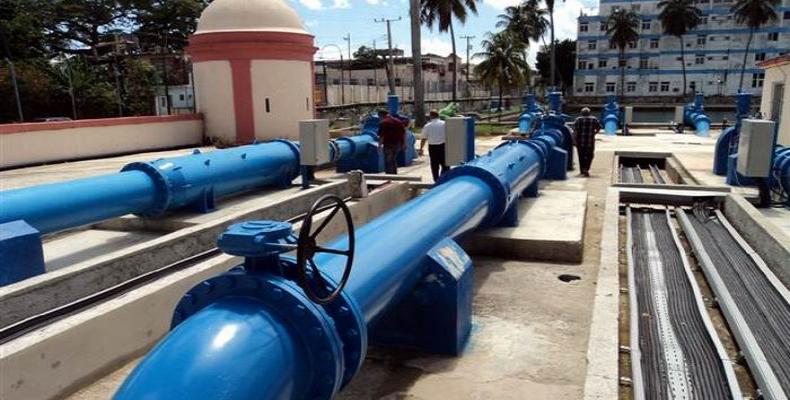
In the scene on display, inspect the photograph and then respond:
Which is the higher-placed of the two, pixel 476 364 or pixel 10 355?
pixel 10 355

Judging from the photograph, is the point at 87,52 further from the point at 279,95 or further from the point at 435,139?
the point at 435,139

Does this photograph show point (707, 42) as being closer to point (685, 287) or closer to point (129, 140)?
point (129, 140)

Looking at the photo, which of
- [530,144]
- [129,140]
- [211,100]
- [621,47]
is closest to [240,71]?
[211,100]

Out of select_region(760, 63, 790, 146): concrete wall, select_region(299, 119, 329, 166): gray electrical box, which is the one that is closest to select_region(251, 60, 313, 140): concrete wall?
select_region(299, 119, 329, 166): gray electrical box

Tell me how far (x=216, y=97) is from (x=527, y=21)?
42.9 metres

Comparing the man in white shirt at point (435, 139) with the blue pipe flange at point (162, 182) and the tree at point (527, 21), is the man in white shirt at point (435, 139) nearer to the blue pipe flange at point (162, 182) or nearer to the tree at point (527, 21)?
the blue pipe flange at point (162, 182)

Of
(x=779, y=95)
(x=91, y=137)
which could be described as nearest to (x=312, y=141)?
(x=91, y=137)

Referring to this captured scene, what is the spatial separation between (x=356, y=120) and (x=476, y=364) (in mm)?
26509

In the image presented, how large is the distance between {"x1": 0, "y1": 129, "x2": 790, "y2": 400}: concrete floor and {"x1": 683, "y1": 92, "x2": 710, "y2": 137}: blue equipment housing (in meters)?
15.8

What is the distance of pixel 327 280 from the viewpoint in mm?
2670

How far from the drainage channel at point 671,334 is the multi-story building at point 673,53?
5987 centimetres

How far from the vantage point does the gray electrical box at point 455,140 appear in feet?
26.3

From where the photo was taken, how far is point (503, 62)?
4028 centimetres

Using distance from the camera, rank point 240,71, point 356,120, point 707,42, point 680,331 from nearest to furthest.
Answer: point 680,331
point 240,71
point 356,120
point 707,42
